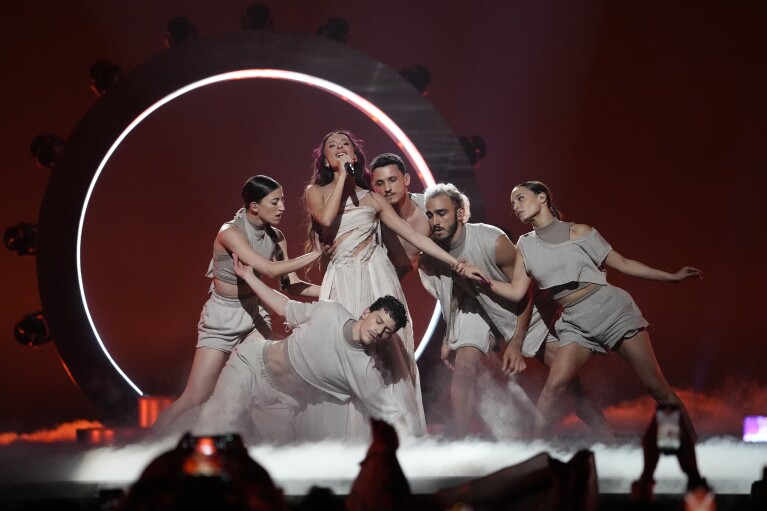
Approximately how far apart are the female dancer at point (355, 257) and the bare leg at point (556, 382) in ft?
2.01

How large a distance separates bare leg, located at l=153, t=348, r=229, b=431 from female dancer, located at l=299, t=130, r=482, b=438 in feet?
1.73

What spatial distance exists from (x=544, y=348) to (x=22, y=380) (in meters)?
3.24

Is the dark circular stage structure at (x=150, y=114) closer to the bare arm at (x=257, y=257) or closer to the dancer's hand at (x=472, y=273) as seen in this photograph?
the dancer's hand at (x=472, y=273)

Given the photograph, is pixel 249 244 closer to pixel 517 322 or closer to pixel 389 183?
pixel 389 183

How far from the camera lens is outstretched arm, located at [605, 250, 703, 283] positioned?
4660 millimetres

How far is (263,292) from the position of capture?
469cm

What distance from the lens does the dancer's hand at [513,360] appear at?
4.85 metres

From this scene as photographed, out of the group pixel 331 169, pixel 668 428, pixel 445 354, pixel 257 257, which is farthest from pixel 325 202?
pixel 668 428

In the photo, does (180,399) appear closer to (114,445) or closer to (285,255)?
(114,445)

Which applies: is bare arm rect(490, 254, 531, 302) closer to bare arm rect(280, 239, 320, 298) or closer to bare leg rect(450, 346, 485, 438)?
bare leg rect(450, 346, 485, 438)

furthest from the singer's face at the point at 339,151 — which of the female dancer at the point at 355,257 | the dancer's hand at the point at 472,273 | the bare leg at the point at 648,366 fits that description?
the bare leg at the point at 648,366

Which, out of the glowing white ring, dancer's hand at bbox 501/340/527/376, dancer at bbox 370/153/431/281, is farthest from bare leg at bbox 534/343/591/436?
dancer at bbox 370/153/431/281

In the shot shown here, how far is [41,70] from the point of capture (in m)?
5.85

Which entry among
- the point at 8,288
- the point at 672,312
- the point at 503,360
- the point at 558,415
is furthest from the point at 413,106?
the point at 8,288
